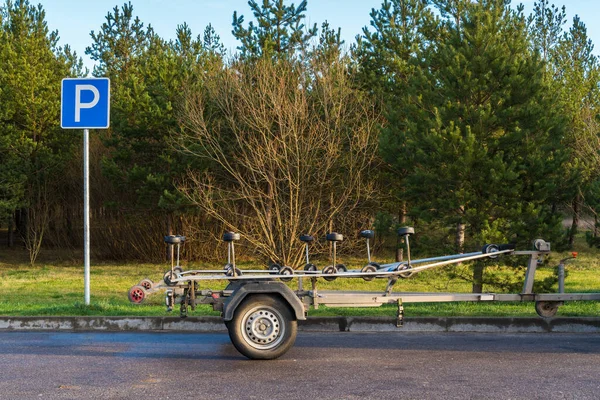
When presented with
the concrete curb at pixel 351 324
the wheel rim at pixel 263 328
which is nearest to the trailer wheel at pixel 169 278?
the wheel rim at pixel 263 328

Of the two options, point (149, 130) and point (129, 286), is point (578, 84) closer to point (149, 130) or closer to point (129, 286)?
point (149, 130)

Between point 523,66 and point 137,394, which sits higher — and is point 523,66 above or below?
above

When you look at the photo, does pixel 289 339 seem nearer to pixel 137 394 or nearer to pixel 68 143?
pixel 137 394

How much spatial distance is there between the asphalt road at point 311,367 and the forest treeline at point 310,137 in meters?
6.54

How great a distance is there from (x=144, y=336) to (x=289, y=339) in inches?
96.0

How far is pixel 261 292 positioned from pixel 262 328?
15.2 inches

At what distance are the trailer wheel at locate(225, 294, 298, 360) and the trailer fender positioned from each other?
0.09m

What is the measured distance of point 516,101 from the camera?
15461mm

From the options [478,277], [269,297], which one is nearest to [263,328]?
[269,297]

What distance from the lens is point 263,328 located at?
767 centimetres

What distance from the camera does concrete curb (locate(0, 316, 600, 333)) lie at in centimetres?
970

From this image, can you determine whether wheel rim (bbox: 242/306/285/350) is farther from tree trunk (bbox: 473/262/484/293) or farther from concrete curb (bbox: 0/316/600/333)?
tree trunk (bbox: 473/262/484/293)

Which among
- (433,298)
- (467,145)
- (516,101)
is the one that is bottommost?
(433,298)

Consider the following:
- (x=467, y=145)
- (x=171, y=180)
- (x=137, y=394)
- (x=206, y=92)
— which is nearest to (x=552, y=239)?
(x=467, y=145)
